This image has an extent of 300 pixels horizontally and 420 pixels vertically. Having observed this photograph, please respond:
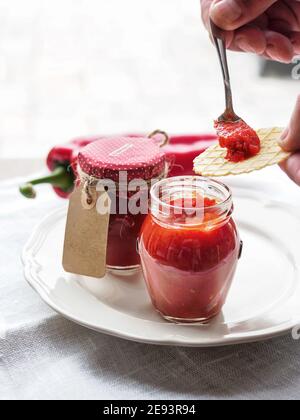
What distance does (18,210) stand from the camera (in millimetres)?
1609

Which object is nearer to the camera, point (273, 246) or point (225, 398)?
point (225, 398)

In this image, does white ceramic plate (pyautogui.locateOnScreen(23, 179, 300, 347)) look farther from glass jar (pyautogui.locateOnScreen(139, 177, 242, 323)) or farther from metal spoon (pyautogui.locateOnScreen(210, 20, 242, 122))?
metal spoon (pyautogui.locateOnScreen(210, 20, 242, 122))

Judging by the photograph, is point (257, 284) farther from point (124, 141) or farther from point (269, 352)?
point (124, 141)

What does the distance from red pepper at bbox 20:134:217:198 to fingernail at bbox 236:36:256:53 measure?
368 mm

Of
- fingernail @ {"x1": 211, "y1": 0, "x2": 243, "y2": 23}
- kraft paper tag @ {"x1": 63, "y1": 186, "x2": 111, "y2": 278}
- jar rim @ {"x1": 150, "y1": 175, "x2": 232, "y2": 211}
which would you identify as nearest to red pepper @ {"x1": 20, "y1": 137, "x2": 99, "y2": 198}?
kraft paper tag @ {"x1": 63, "y1": 186, "x2": 111, "y2": 278}

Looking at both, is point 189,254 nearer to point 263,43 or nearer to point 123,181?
point 123,181

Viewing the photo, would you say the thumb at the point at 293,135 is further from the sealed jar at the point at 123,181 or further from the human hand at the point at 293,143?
the sealed jar at the point at 123,181

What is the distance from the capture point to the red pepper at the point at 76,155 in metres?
1.72

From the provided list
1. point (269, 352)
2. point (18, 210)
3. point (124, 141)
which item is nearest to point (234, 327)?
point (269, 352)

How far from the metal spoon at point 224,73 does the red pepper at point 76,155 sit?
0.42 meters

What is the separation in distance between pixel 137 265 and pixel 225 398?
1.38 ft

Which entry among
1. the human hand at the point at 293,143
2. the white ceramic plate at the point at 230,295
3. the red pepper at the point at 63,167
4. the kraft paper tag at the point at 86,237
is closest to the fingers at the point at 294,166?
the human hand at the point at 293,143

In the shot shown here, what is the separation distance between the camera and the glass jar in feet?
3.59
